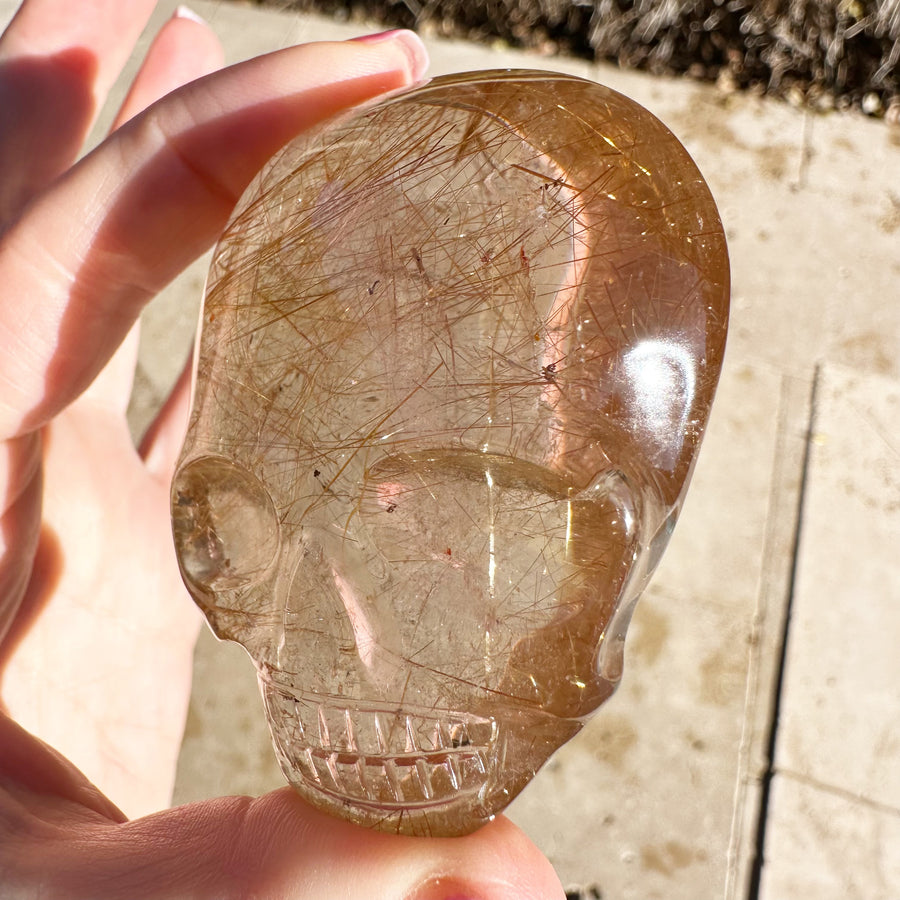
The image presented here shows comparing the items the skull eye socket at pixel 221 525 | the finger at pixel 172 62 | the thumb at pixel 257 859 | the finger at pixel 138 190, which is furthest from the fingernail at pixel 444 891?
the finger at pixel 172 62

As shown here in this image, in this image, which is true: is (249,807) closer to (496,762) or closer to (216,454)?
(496,762)

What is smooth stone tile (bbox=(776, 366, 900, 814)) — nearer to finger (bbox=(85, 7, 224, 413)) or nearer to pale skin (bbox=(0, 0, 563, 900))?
pale skin (bbox=(0, 0, 563, 900))

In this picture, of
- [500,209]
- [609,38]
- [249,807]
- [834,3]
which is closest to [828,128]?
[834,3]

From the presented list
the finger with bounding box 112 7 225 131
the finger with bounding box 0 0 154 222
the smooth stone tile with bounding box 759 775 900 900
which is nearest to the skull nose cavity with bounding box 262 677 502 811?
the finger with bounding box 0 0 154 222

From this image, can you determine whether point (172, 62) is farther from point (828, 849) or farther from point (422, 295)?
point (828, 849)

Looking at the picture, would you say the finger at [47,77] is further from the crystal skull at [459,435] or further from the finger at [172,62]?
the crystal skull at [459,435]

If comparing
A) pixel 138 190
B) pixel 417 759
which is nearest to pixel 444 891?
pixel 417 759
